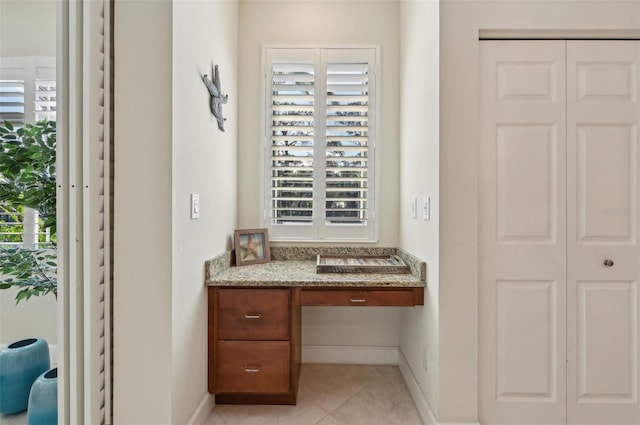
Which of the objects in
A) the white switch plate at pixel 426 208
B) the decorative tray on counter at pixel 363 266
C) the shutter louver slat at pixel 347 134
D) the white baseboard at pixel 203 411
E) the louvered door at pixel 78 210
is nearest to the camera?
the louvered door at pixel 78 210

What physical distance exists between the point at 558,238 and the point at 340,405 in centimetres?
157

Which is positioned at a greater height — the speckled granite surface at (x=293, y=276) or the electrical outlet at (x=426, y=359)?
the speckled granite surface at (x=293, y=276)

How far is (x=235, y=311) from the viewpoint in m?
1.79

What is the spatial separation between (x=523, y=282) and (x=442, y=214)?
55cm

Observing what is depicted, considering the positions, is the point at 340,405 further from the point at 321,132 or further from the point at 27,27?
the point at 27,27

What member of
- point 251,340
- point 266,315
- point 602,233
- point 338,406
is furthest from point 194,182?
point 602,233

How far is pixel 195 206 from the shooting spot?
1596mm

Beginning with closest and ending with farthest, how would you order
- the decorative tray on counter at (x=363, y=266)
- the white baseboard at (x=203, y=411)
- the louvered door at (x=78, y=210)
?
the louvered door at (x=78, y=210), the white baseboard at (x=203, y=411), the decorative tray on counter at (x=363, y=266)

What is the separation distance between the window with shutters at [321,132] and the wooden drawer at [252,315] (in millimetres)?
698

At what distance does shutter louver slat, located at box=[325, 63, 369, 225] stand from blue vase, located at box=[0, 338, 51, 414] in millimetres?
1897

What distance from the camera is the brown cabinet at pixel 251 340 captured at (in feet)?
5.84

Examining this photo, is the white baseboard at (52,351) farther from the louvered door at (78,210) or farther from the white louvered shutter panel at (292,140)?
the white louvered shutter panel at (292,140)

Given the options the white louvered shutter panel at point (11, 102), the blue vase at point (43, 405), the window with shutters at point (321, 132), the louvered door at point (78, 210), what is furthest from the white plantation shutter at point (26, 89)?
the window with shutters at point (321, 132)

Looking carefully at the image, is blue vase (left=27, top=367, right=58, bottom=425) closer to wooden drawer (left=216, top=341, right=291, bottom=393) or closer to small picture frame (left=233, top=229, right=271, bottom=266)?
wooden drawer (left=216, top=341, right=291, bottom=393)
